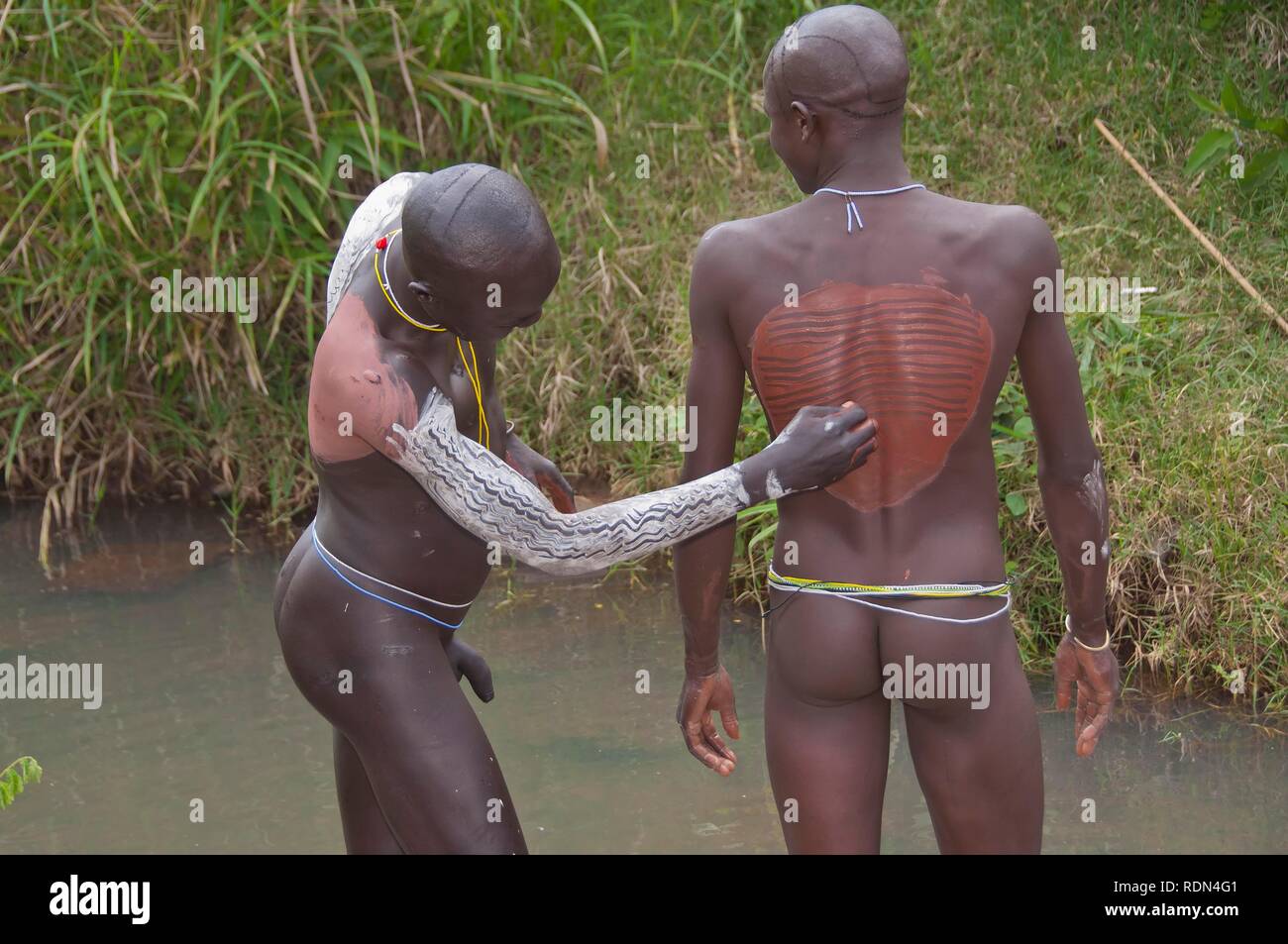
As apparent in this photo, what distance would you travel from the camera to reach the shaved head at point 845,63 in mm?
2344

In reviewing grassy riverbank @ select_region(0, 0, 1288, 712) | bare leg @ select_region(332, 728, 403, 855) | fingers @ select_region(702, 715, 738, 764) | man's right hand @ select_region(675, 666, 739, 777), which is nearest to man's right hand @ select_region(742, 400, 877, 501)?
man's right hand @ select_region(675, 666, 739, 777)

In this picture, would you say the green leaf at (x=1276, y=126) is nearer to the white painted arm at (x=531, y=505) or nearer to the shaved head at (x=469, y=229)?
the white painted arm at (x=531, y=505)

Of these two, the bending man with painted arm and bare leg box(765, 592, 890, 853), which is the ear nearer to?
the bending man with painted arm

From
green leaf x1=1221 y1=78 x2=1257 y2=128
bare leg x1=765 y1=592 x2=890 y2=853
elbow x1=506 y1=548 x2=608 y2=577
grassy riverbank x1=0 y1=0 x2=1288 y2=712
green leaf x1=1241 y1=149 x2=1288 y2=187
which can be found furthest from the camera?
grassy riverbank x1=0 y1=0 x2=1288 y2=712

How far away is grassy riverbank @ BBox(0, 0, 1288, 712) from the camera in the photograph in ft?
18.7

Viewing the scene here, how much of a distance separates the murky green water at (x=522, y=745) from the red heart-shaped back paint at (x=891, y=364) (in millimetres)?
1746

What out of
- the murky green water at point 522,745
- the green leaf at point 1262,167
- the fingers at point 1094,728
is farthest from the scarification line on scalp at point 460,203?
the green leaf at point 1262,167

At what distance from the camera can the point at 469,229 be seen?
2.41 m

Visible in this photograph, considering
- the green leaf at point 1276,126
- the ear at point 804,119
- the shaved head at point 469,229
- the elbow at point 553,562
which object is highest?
the green leaf at point 1276,126

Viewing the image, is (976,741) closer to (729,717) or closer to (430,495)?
(729,717)

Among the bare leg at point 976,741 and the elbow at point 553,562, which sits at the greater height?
the elbow at point 553,562

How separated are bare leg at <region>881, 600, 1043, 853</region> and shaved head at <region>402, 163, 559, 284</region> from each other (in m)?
0.84

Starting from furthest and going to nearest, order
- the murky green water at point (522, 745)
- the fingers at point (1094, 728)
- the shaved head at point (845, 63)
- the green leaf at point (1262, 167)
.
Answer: the green leaf at point (1262, 167) < the murky green water at point (522, 745) < the fingers at point (1094, 728) < the shaved head at point (845, 63)

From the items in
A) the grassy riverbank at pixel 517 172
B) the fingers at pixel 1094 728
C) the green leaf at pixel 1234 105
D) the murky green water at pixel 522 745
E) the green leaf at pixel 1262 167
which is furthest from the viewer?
the grassy riverbank at pixel 517 172
